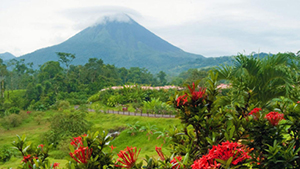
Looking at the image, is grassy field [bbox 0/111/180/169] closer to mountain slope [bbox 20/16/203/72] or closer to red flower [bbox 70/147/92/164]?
red flower [bbox 70/147/92/164]

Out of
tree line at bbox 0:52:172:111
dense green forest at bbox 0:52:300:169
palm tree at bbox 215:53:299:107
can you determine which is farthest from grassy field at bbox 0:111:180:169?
tree line at bbox 0:52:172:111

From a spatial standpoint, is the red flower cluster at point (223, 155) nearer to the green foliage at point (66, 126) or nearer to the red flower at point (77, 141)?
the red flower at point (77, 141)

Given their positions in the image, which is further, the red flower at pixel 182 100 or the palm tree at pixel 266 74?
the palm tree at pixel 266 74

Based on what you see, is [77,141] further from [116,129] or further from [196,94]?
[116,129]

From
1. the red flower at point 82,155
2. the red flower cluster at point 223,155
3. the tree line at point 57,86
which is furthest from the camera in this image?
the tree line at point 57,86

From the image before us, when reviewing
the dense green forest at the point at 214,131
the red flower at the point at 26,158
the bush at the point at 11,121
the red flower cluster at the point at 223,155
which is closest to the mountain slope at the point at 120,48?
the bush at the point at 11,121

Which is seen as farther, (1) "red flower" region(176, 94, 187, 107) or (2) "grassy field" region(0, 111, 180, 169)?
(2) "grassy field" region(0, 111, 180, 169)
